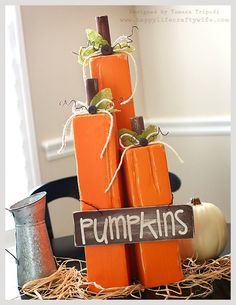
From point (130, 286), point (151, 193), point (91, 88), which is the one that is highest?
point (91, 88)

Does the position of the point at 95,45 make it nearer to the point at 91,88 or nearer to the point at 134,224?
the point at 91,88

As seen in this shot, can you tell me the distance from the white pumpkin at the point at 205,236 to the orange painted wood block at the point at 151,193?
72 mm

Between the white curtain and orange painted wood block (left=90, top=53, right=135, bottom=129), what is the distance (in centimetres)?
51

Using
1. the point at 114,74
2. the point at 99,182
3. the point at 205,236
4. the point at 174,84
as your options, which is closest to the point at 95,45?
the point at 114,74

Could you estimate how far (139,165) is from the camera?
0.65 metres

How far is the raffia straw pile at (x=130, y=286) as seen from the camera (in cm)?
66

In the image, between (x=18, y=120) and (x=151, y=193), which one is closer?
Answer: (x=151, y=193)

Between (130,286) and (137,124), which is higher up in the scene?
(137,124)

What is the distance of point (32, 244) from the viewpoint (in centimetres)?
72

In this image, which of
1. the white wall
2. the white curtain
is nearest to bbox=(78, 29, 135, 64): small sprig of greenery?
the white wall

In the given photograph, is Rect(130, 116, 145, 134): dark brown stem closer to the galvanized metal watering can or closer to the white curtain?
the galvanized metal watering can

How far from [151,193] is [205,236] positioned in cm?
14

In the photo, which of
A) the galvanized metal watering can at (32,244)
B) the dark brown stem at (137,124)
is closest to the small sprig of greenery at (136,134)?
the dark brown stem at (137,124)

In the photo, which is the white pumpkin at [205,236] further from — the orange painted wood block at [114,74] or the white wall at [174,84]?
the white wall at [174,84]
